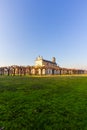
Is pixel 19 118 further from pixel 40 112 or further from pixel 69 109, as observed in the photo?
pixel 69 109

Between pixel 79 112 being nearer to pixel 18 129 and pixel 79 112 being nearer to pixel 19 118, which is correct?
pixel 19 118

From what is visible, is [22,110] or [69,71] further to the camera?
[69,71]

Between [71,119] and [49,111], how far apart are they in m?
1.78

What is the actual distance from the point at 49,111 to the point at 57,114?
Result: 0.74m

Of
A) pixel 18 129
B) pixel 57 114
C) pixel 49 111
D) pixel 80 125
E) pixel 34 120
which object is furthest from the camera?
pixel 49 111

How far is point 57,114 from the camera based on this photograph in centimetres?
959

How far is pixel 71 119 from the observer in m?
8.72

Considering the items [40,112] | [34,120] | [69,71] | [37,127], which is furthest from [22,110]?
[69,71]

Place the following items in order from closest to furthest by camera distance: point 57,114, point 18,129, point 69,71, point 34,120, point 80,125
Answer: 1. point 18,129
2. point 80,125
3. point 34,120
4. point 57,114
5. point 69,71

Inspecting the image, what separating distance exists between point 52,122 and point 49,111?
1.85 meters

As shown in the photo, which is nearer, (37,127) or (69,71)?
(37,127)

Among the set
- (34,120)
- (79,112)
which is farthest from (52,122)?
(79,112)

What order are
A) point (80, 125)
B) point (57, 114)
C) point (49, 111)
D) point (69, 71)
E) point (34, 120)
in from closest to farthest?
point (80, 125) → point (34, 120) → point (57, 114) → point (49, 111) → point (69, 71)

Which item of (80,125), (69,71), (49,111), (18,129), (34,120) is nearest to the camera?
(18,129)
